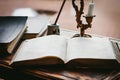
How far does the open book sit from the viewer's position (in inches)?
25.7

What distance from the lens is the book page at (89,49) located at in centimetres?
66

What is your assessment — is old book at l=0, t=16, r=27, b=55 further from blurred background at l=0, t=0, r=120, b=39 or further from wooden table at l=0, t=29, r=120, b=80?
blurred background at l=0, t=0, r=120, b=39

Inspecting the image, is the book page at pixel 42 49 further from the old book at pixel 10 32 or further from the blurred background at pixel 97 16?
the blurred background at pixel 97 16

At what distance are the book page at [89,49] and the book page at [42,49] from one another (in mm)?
27

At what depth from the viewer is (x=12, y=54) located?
77 cm

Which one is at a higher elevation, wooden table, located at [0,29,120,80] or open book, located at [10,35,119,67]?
open book, located at [10,35,119,67]

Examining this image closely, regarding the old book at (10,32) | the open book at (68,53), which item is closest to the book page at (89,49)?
the open book at (68,53)

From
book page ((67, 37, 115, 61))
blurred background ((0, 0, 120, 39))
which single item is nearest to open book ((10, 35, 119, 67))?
book page ((67, 37, 115, 61))

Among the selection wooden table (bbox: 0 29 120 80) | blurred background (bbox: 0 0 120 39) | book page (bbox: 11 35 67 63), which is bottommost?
blurred background (bbox: 0 0 120 39)

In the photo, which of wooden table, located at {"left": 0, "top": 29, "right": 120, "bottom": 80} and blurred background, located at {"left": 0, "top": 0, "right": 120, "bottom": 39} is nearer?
wooden table, located at {"left": 0, "top": 29, "right": 120, "bottom": 80}

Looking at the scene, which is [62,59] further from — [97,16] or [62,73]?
[97,16]

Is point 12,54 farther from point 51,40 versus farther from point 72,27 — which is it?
point 72,27

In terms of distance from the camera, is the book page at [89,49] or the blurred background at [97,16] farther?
the blurred background at [97,16]

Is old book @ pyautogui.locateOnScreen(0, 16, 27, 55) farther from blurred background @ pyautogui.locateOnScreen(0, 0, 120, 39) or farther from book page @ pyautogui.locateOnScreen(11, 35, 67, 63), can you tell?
blurred background @ pyautogui.locateOnScreen(0, 0, 120, 39)
